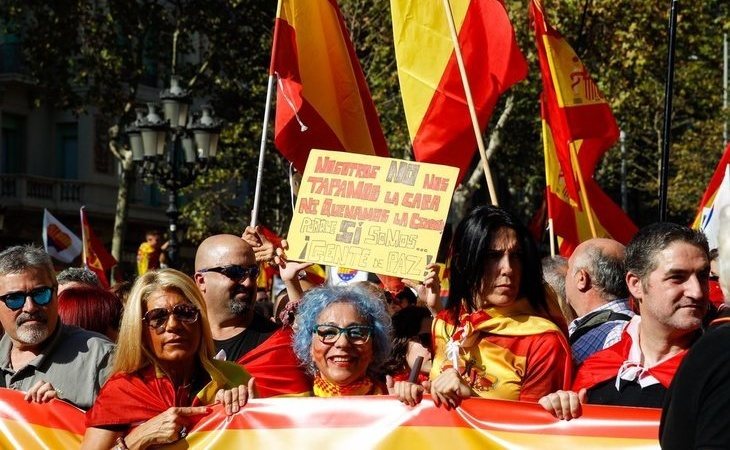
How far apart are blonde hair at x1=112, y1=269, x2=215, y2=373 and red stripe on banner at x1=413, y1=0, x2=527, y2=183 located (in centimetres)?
290

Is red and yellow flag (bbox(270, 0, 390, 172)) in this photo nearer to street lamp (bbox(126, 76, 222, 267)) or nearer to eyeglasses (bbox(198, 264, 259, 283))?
eyeglasses (bbox(198, 264, 259, 283))

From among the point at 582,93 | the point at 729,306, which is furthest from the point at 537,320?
the point at 582,93

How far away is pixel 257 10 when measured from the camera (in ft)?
84.9

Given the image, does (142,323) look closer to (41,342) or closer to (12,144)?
(41,342)

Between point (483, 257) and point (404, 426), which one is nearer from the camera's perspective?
point (404, 426)

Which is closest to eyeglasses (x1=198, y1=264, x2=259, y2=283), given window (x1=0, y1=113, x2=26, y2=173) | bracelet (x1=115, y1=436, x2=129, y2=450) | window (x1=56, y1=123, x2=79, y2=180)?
bracelet (x1=115, y1=436, x2=129, y2=450)

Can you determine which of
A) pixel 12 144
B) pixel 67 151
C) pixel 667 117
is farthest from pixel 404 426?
pixel 67 151

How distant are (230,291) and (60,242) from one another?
10035mm

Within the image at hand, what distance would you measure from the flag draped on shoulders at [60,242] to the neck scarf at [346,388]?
10.9 m

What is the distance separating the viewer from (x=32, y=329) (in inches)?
214

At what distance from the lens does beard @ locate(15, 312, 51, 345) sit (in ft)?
17.8

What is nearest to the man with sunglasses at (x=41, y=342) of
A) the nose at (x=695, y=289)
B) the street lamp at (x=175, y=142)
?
the nose at (x=695, y=289)

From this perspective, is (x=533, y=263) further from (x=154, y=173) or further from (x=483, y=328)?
(x=154, y=173)

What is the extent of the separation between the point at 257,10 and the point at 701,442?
2350 cm
